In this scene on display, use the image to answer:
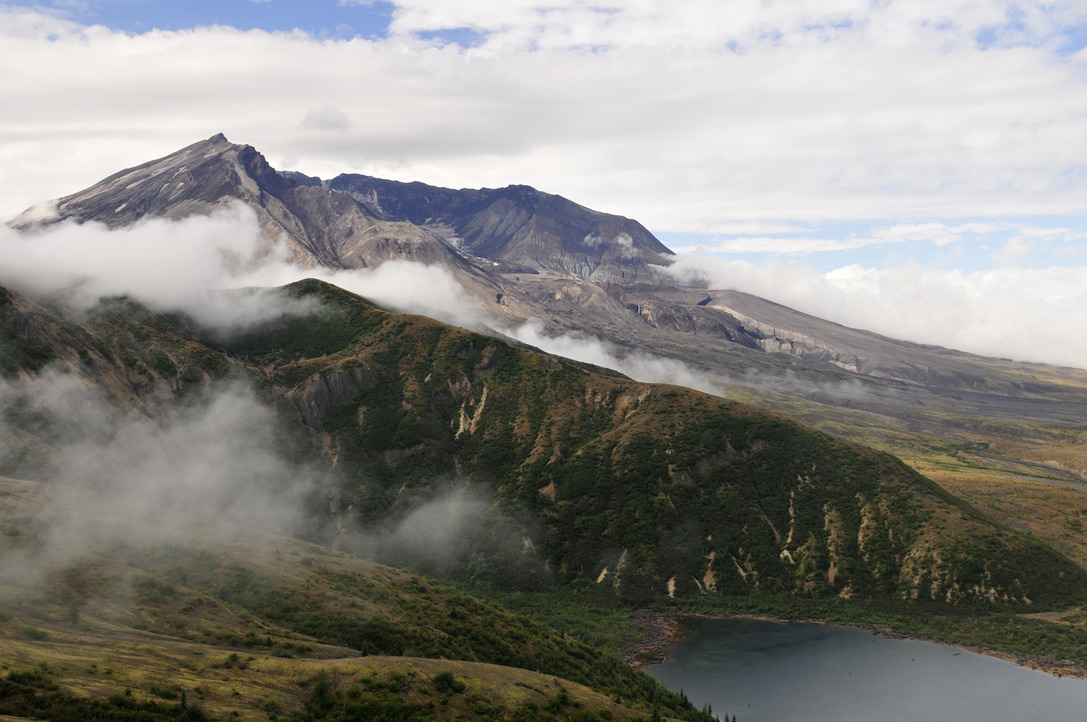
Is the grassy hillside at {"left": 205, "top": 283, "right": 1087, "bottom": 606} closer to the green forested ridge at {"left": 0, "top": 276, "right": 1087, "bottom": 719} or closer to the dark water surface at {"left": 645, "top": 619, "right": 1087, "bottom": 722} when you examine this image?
the green forested ridge at {"left": 0, "top": 276, "right": 1087, "bottom": 719}

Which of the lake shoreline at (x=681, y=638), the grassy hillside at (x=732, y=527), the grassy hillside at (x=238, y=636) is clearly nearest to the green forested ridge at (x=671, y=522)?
the grassy hillside at (x=732, y=527)

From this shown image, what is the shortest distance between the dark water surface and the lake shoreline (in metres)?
2.11

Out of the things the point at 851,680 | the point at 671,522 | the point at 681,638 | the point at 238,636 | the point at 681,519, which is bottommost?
the point at 681,638

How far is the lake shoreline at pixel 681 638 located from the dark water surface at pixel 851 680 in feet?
6.94

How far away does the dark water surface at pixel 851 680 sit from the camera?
114 meters

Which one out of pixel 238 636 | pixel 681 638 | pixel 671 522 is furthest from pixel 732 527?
pixel 238 636

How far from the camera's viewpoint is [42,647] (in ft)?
197

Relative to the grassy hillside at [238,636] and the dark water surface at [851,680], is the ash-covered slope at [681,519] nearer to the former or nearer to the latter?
the dark water surface at [851,680]

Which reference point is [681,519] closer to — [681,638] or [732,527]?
[732,527]

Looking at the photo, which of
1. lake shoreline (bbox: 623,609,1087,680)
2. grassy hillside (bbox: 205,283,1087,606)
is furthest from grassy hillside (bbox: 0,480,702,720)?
grassy hillside (bbox: 205,283,1087,606)

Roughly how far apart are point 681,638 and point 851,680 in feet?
104

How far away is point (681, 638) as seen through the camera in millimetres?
144250

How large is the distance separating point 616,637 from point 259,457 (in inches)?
4175

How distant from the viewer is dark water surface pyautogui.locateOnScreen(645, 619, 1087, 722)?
113938mm
